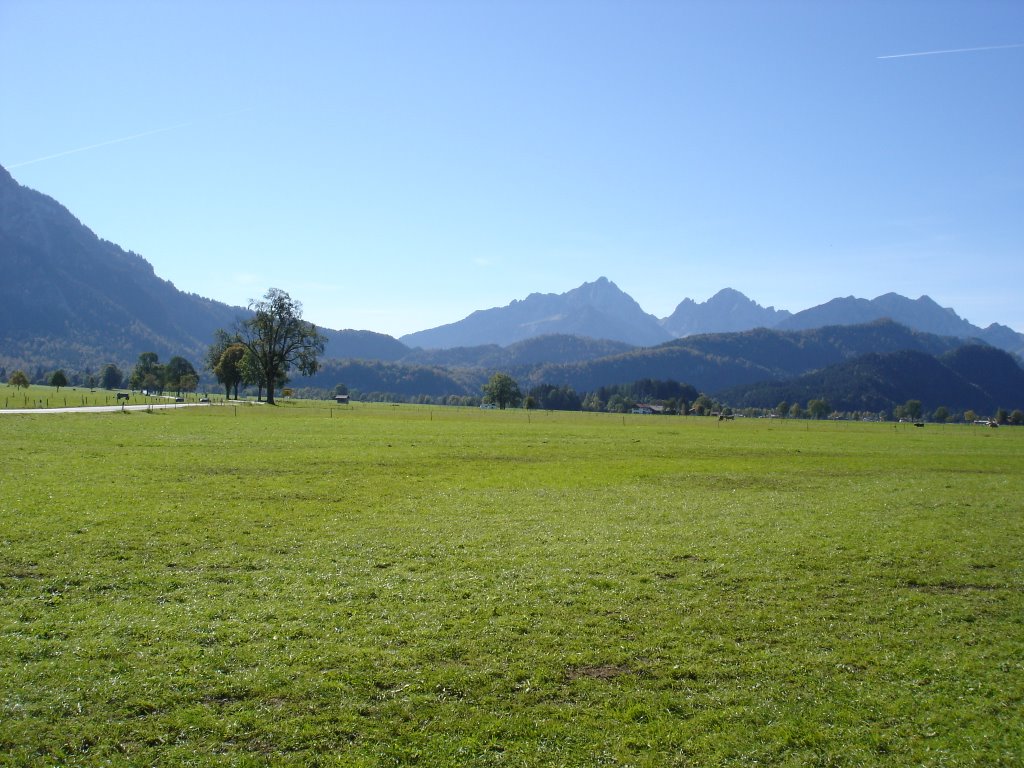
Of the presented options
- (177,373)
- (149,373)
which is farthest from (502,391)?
(149,373)

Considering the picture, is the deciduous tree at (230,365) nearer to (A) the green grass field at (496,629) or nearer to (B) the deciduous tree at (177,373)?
(B) the deciduous tree at (177,373)

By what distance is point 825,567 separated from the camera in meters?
16.2

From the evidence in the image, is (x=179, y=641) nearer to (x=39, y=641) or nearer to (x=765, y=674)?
(x=39, y=641)

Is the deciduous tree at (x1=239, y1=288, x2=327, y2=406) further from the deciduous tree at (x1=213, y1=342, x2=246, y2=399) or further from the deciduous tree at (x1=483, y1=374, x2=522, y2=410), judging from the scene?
the deciduous tree at (x1=483, y1=374, x2=522, y2=410)

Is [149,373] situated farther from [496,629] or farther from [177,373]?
[496,629]

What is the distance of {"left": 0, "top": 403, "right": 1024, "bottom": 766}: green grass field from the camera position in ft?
26.9

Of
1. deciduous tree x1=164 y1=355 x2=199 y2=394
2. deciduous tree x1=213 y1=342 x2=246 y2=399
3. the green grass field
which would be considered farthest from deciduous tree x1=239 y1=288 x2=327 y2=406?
the green grass field

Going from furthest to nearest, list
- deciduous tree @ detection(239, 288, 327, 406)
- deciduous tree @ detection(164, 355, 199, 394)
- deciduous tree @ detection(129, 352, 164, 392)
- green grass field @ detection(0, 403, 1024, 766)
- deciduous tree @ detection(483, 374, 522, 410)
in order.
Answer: deciduous tree @ detection(483, 374, 522, 410) < deciduous tree @ detection(129, 352, 164, 392) < deciduous tree @ detection(164, 355, 199, 394) < deciduous tree @ detection(239, 288, 327, 406) < green grass field @ detection(0, 403, 1024, 766)

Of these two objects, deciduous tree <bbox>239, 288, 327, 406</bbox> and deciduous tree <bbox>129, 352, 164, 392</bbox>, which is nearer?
deciduous tree <bbox>239, 288, 327, 406</bbox>

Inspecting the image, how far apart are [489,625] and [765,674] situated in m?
4.49

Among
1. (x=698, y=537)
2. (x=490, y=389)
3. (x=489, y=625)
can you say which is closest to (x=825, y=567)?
(x=698, y=537)

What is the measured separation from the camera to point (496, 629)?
11.5m

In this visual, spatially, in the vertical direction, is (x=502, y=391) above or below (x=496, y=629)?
above

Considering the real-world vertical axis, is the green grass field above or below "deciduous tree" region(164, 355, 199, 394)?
below
